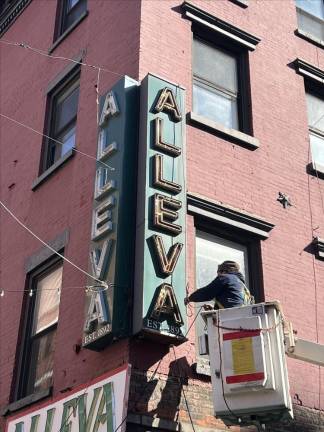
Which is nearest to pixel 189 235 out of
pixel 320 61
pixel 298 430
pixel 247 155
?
pixel 247 155

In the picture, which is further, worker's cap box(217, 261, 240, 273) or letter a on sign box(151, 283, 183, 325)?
worker's cap box(217, 261, 240, 273)

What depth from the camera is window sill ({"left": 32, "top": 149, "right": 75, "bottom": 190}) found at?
1085cm

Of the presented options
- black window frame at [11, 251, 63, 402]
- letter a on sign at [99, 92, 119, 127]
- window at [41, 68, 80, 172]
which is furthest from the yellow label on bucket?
window at [41, 68, 80, 172]

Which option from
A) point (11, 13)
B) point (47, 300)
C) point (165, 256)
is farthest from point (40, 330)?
point (11, 13)

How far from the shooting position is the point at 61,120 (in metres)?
12.3

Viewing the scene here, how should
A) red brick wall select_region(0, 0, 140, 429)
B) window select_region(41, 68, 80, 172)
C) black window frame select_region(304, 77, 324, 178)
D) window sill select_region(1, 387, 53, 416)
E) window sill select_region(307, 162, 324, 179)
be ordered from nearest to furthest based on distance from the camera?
window sill select_region(1, 387, 53, 416) → red brick wall select_region(0, 0, 140, 429) → window sill select_region(307, 162, 324, 179) → black window frame select_region(304, 77, 324, 178) → window select_region(41, 68, 80, 172)

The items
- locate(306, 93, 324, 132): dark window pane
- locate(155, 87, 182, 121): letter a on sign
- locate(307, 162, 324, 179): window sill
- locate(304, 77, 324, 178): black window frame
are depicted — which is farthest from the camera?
locate(306, 93, 324, 132): dark window pane

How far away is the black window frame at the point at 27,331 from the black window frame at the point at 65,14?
5114mm

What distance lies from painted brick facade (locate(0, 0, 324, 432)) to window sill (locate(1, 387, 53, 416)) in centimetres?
20

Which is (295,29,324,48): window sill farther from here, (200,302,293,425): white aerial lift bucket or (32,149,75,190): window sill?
(200,302,293,425): white aerial lift bucket

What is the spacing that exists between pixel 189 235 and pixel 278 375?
9.41ft

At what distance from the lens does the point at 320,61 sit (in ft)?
42.3

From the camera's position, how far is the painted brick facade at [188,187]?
812cm

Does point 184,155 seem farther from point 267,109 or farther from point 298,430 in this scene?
point 298,430
